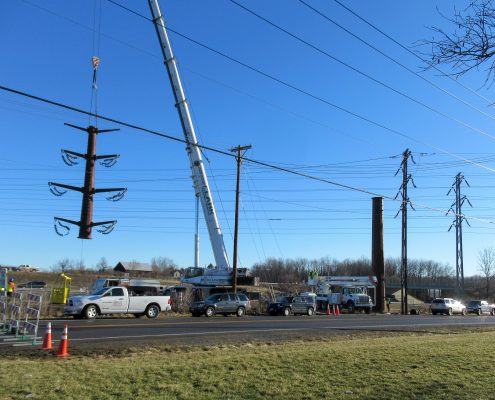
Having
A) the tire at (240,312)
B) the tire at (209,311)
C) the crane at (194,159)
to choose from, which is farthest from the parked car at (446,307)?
the tire at (209,311)

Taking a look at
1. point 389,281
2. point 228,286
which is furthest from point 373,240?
point 389,281

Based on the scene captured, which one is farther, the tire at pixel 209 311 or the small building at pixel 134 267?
the small building at pixel 134 267

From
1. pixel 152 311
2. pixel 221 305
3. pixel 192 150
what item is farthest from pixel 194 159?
pixel 152 311

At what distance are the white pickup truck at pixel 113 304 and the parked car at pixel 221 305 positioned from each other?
3362 mm

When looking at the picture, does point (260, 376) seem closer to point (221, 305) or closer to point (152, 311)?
point (152, 311)

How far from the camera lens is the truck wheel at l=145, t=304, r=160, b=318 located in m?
29.2

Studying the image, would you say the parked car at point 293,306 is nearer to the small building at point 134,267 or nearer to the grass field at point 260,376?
the grass field at point 260,376

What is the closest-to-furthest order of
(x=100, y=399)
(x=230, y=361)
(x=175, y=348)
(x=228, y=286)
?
(x=100, y=399) < (x=230, y=361) < (x=175, y=348) < (x=228, y=286)

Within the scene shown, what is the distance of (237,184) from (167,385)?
31791 millimetres

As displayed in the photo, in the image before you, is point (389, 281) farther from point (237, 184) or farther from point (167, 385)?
point (167, 385)

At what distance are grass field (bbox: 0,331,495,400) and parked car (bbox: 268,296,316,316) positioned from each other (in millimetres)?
26212

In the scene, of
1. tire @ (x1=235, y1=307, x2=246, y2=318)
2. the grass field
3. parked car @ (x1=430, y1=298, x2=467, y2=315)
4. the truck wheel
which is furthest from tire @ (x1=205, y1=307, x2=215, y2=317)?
parked car @ (x1=430, y1=298, x2=467, y2=315)

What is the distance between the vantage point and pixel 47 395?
7.32m

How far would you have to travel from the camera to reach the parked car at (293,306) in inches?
1497
